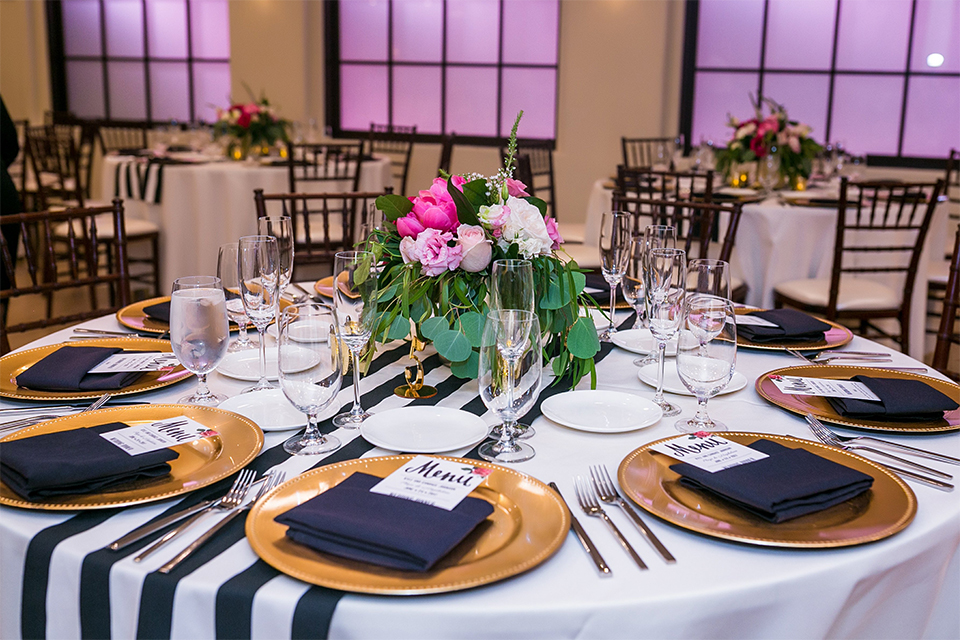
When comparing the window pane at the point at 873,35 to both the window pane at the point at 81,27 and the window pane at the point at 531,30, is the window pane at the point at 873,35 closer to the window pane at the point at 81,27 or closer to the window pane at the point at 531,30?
the window pane at the point at 531,30

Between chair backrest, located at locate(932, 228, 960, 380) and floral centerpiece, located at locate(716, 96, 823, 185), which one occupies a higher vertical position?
floral centerpiece, located at locate(716, 96, 823, 185)

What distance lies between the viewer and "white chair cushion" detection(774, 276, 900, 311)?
337 cm

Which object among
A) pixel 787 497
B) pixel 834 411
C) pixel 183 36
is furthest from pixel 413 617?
pixel 183 36

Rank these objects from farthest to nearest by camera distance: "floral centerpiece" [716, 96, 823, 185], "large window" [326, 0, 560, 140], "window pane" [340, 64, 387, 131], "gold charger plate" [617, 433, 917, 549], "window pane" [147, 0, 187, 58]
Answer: "window pane" [147, 0, 187, 58] → "window pane" [340, 64, 387, 131] → "large window" [326, 0, 560, 140] → "floral centerpiece" [716, 96, 823, 185] → "gold charger plate" [617, 433, 917, 549]

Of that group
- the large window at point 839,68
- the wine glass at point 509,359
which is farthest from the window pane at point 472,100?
the wine glass at point 509,359

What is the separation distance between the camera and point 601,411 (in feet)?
4.26

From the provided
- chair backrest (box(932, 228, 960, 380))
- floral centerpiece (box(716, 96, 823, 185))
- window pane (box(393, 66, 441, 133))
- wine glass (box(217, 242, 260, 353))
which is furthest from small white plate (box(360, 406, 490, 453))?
window pane (box(393, 66, 441, 133))

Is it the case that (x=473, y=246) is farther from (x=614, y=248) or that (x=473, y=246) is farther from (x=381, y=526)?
(x=381, y=526)

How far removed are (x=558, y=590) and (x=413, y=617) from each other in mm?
139

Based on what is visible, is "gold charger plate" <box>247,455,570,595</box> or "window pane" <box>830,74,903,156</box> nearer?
"gold charger plate" <box>247,455,570,595</box>

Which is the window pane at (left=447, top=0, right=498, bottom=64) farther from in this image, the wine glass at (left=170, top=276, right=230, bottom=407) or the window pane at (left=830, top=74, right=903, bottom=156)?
the wine glass at (left=170, top=276, right=230, bottom=407)

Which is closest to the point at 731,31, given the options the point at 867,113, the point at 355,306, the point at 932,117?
the point at 867,113

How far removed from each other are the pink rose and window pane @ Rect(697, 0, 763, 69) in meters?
5.22

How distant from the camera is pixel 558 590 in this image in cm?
82
